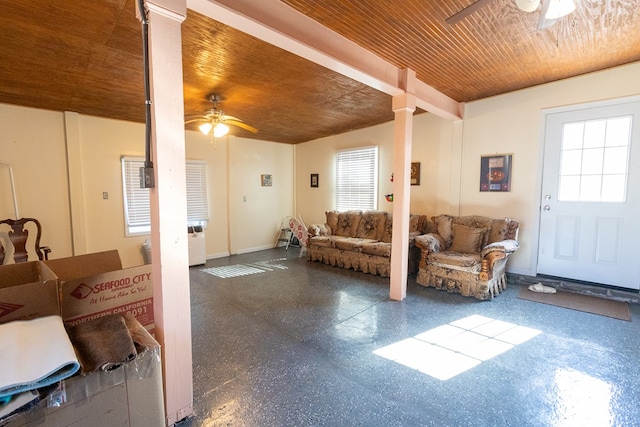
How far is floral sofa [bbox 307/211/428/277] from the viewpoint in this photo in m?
4.47

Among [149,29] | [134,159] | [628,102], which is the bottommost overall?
[134,159]

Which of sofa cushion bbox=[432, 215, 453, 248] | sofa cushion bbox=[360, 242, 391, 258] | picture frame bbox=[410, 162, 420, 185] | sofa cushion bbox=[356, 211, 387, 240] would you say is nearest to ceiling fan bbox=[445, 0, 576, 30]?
sofa cushion bbox=[432, 215, 453, 248]

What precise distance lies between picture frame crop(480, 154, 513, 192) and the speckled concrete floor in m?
1.57

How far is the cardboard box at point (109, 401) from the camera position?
0.96 meters

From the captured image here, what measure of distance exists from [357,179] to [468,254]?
2.65 meters

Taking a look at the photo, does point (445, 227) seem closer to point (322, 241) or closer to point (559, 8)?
point (322, 241)

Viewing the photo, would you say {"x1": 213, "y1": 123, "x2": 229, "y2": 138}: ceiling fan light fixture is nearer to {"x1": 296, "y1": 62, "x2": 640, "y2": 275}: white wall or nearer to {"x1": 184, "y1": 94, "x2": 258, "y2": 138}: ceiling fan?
{"x1": 184, "y1": 94, "x2": 258, "y2": 138}: ceiling fan

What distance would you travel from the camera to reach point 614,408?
68.3 inches

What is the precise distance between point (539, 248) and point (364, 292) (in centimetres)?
245

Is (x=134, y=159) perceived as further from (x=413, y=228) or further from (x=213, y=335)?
(x=413, y=228)

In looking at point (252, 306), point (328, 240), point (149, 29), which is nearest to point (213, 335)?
point (252, 306)

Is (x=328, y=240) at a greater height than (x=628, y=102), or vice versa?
(x=628, y=102)

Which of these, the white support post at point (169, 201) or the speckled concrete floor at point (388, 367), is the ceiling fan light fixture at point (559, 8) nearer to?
the white support post at point (169, 201)

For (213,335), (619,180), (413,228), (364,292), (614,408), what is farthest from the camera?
(413,228)
